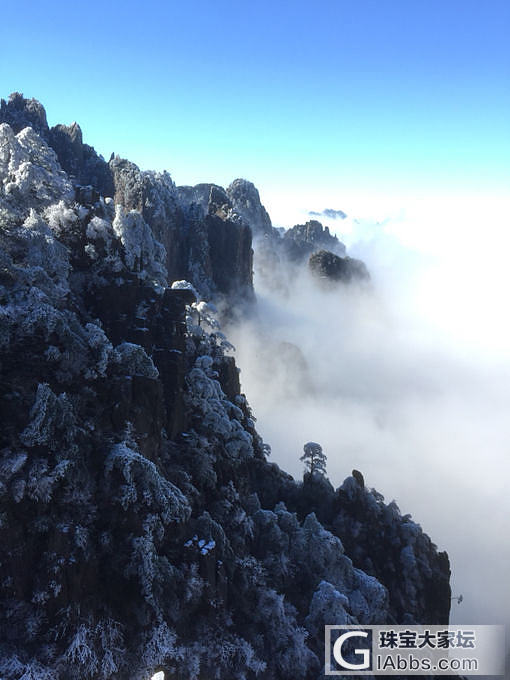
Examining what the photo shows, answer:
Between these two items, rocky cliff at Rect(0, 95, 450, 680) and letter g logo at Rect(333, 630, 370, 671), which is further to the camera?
letter g logo at Rect(333, 630, 370, 671)

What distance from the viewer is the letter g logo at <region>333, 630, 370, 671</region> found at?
117 feet

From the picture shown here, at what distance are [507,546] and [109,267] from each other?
703ft

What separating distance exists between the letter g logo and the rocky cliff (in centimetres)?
146

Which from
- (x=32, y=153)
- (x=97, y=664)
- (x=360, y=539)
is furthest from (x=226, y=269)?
(x=97, y=664)

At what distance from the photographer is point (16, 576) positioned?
24391 mm

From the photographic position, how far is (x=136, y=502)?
30234 mm

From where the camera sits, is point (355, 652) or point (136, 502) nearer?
point (136, 502)

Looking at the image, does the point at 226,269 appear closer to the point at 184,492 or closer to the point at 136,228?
the point at 136,228

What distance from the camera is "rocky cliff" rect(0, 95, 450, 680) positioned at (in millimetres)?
25594

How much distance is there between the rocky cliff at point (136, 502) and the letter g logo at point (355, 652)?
1.46 m

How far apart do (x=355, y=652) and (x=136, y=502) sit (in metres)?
24.2

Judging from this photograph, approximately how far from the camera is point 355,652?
36312 mm

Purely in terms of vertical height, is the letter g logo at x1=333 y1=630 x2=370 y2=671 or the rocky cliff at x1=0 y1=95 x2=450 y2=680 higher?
the rocky cliff at x1=0 y1=95 x2=450 y2=680

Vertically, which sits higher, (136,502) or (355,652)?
(136,502)
